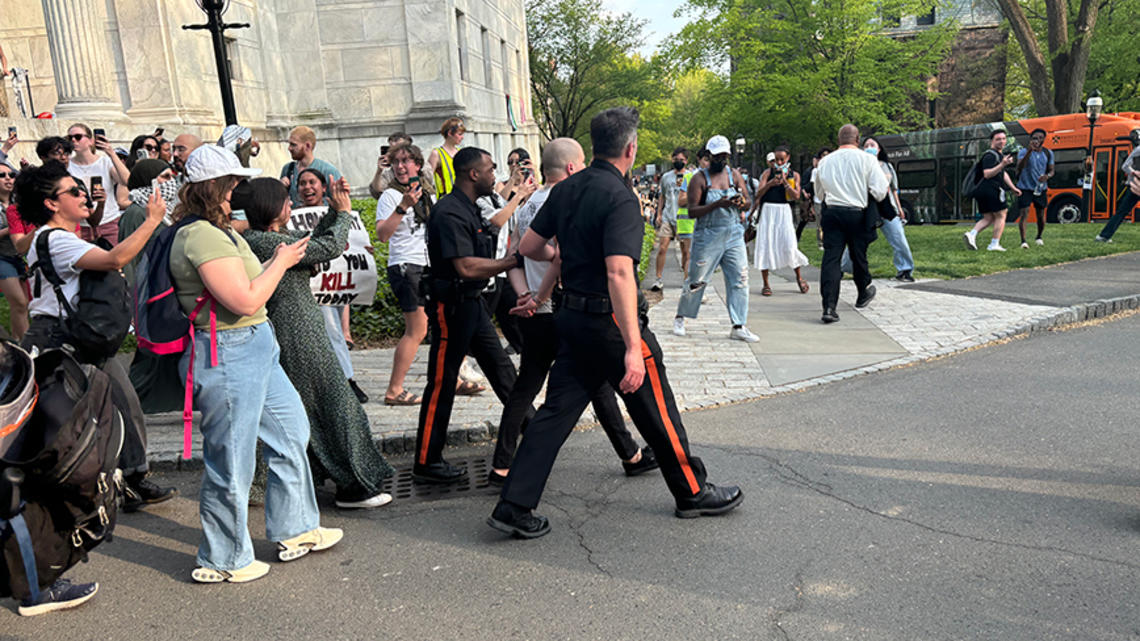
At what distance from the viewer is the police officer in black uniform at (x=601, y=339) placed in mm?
3906

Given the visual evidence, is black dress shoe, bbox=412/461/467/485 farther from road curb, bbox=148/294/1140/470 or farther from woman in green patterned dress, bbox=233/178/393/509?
road curb, bbox=148/294/1140/470

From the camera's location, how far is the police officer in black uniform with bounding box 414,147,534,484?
471 centimetres

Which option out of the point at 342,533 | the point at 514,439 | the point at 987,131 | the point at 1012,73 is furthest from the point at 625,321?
the point at 1012,73

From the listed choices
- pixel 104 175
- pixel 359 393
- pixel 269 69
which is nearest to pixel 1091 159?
pixel 269 69

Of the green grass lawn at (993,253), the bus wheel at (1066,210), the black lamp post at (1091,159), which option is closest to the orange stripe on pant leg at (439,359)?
the green grass lawn at (993,253)

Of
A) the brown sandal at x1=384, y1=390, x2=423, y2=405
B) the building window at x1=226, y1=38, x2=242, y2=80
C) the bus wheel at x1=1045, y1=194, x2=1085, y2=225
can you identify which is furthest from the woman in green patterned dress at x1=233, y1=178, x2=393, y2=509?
the bus wheel at x1=1045, y1=194, x2=1085, y2=225

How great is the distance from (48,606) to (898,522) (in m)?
3.86

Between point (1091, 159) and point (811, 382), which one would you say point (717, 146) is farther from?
point (1091, 159)

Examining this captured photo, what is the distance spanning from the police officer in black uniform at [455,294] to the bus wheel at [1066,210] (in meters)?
19.4

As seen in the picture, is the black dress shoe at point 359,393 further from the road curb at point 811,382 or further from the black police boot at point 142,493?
the black police boot at point 142,493

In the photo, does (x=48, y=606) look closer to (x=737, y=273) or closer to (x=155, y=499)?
(x=155, y=499)

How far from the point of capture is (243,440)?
383 cm

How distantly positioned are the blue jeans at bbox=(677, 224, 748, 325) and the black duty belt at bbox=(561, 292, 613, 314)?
4420mm

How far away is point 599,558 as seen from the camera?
3947 millimetres
